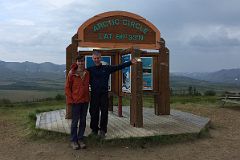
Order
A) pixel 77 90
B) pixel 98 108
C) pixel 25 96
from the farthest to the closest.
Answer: pixel 25 96
pixel 98 108
pixel 77 90

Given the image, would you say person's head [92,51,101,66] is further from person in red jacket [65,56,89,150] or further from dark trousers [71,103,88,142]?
dark trousers [71,103,88,142]

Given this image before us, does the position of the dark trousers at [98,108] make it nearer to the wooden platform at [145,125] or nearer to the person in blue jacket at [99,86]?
the person in blue jacket at [99,86]

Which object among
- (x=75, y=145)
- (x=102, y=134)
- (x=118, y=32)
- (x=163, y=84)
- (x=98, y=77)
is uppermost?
(x=118, y=32)

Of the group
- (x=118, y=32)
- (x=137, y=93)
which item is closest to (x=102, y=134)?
(x=137, y=93)

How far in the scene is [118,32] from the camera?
11305mm

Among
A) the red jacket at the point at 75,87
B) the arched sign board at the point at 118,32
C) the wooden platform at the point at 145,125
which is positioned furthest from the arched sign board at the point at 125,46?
the red jacket at the point at 75,87

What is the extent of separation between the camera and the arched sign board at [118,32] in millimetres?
11039

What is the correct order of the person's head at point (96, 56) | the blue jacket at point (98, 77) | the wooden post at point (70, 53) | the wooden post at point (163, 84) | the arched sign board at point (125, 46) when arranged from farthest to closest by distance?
the wooden post at point (163, 84) → the arched sign board at point (125, 46) → the wooden post at point (70, 53) → the blue jacket at point (98, 77) → the person's head at point (96, 56)

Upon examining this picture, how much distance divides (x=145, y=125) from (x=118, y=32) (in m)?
3.09

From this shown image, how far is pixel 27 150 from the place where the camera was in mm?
8039

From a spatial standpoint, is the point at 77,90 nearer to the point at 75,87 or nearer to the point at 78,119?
the point at 75,87

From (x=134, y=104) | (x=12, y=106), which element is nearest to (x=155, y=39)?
(x=134, y=104)

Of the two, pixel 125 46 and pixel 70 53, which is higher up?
pixel 125 46

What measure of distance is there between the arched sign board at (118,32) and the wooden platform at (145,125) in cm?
220
